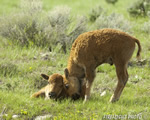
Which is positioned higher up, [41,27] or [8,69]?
[41,27]

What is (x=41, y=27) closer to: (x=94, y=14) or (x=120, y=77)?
(x=120, y=77)

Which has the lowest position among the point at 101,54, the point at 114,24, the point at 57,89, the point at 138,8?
the point at 57,89

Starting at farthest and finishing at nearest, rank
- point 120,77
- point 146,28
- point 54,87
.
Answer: point 146,28 < point 54,87 < point 120,77

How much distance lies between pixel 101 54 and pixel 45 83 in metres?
2.12

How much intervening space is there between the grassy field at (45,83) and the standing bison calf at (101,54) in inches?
18.4

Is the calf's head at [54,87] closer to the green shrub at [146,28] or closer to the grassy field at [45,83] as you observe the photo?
the grassy field at [45,83]

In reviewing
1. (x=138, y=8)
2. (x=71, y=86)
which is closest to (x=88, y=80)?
(x=71, y=86)

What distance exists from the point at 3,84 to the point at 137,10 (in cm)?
986

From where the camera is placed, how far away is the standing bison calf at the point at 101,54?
6266mm

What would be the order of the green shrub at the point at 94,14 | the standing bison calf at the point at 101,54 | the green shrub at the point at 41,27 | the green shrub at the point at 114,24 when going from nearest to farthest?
the standing bison calf at the point at 101,54
the green shrub at the point at 41,27
the green shrub at the point at 114,24
the green shrub at the point at 94,14

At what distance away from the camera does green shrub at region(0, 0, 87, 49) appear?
34.1ft

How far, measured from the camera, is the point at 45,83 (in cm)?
793

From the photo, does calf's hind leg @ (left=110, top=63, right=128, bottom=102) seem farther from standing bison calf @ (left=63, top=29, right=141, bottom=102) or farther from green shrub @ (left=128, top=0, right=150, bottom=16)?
green shrub @ (left=128, top=0, right=150, bottom=16)

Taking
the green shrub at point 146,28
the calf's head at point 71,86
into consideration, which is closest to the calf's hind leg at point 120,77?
the calf's head at point 71,86
